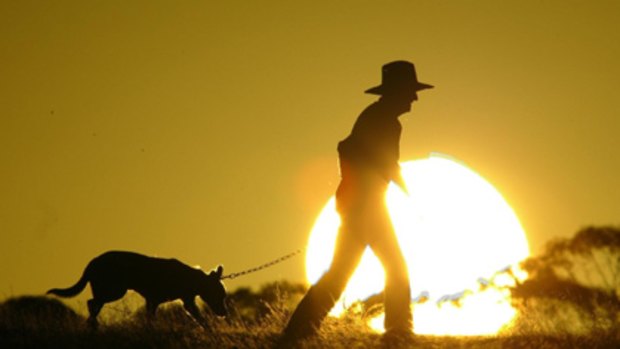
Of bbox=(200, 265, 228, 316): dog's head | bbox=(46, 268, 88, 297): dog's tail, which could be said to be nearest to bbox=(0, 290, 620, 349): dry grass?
bbox=(46, 268, 88, 297): dog's tail

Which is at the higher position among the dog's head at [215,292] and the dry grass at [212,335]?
the dog's head at [215,292]

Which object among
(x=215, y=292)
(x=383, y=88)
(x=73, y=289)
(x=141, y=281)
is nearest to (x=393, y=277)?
(x=383, y=88)

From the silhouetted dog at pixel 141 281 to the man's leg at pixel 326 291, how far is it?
2992 mm

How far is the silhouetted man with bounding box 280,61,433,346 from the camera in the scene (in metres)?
9.63

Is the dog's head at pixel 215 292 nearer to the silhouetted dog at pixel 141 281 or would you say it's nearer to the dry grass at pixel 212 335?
the silhouetted dog at pixel 141 281

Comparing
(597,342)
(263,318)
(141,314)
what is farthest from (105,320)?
(597,342)

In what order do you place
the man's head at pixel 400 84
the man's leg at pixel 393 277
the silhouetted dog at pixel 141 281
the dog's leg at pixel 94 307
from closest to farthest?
1. the man's leg at pixel 393 277
2. the man's head at pixel 400 84
3. the dog's leg at pixel 94 307
4. the silhouetted dog at pixel 141 281

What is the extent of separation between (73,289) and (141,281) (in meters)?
0.91

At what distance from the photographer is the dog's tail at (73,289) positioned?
1369 cm

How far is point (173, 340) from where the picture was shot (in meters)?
9.70

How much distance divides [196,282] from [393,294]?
19.6ft

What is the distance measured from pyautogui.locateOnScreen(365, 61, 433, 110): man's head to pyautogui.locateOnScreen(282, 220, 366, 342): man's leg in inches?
54.3

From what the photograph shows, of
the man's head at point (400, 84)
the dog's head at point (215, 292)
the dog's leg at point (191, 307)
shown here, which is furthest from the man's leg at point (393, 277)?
the dog's head at point (215, 292)

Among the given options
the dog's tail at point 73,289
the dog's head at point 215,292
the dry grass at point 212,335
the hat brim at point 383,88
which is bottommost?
the dry grass at point 212,335
